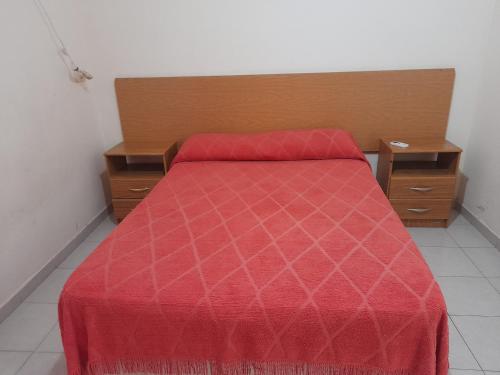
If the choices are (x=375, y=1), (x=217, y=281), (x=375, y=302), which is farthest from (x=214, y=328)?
(x=375, y=1)

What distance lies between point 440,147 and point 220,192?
5.53 ft

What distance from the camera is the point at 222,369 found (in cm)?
122

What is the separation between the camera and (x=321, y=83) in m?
2.68

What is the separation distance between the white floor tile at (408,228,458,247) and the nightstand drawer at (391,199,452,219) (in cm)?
10

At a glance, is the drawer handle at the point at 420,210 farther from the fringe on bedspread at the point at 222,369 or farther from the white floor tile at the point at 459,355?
the fringe on bedspread at the point at 222,369

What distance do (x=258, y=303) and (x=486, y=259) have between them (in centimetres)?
185

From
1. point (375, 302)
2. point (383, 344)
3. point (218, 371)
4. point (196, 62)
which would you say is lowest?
point (218, 371)

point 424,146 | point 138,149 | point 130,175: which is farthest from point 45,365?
point 424,146

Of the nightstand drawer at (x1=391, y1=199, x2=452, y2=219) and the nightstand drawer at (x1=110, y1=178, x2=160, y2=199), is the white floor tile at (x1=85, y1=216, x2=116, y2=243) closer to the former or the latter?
the nightstand drawer at (x1=110, y1=178, x2=160, y2=199)

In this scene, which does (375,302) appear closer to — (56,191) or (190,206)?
(190,206)

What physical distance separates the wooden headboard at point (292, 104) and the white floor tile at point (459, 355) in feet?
5.18

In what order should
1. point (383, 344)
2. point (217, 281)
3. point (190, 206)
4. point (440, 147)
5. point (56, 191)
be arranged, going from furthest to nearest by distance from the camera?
1. point (440, 147)
2. point (56, 191)
3. point (190, 206)
4. point (217, 281)
5. point (383, 344)

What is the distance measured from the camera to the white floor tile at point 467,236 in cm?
239

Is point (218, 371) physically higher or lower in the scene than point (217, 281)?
lower
